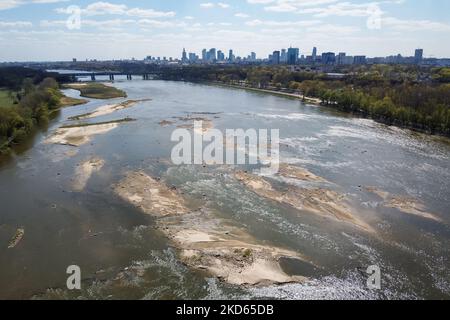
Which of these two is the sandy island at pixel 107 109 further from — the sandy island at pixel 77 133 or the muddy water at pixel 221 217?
the muddy water at pixel 221 217

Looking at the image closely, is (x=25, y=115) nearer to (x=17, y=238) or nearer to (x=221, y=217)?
(x=17, y=238)

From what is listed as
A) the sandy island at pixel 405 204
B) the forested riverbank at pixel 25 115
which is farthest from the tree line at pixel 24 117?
the sandy island at pixel 405 204

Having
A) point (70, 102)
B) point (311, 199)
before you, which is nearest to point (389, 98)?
point (311, 199)

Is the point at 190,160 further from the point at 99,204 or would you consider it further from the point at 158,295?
the point at 158,295

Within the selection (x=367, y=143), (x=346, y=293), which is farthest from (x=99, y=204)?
(x=367, y=143)

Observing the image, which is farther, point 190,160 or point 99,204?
point 190,160

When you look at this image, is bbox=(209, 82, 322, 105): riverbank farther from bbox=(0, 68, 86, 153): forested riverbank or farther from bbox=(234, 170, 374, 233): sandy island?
bbox=(234, 170, 374, 233): sandy island
